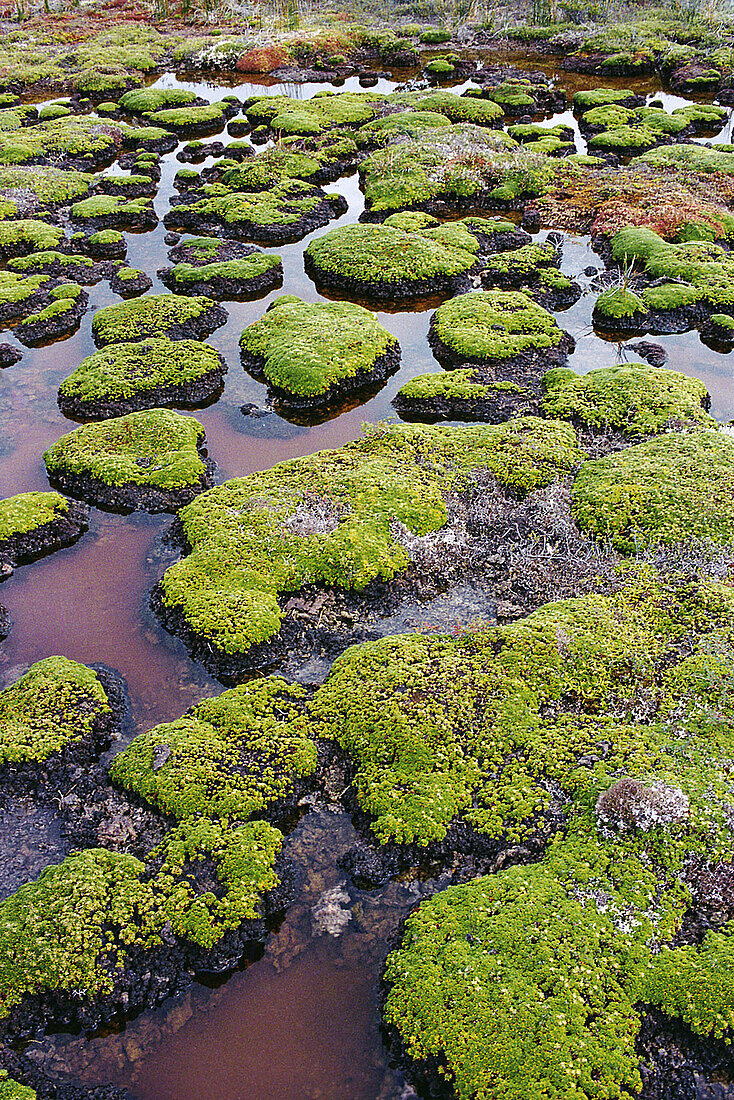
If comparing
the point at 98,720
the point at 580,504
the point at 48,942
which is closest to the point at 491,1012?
the point at 48,942

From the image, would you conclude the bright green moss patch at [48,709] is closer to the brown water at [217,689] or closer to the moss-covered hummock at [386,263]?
the brown water at [217,689]

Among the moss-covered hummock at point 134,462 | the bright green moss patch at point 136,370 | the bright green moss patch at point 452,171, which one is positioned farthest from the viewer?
the bright green moss patch at point 452,171

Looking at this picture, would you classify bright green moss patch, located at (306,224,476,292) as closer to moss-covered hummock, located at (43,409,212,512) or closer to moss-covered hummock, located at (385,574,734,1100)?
moss-covered hummock, located at (43,409,212,512)

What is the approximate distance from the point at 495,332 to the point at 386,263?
5.58 m

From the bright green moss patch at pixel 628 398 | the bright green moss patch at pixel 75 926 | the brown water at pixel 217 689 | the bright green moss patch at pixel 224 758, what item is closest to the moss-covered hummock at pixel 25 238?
the brown water at pixel 217 689

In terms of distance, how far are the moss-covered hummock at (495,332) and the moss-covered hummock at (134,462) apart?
792 centimetres

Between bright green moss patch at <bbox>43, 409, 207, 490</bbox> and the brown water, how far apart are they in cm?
77

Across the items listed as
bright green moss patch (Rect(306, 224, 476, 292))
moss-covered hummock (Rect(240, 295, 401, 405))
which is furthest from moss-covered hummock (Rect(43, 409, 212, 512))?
bright green moss patch (Rect(306, 224, 476, 292))

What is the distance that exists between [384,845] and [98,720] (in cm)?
533

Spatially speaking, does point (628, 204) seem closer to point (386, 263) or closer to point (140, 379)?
point (386, 263)

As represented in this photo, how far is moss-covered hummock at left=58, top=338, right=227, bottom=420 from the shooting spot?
66.0 ft

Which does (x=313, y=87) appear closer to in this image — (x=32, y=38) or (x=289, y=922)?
(x=32, y=38)

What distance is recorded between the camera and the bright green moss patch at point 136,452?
688 inches

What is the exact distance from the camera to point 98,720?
12.6m
